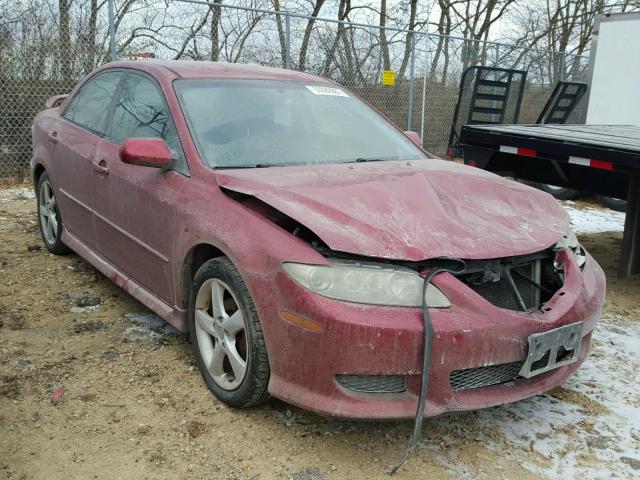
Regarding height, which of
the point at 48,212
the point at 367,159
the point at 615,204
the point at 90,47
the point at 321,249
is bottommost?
the point at 615,204

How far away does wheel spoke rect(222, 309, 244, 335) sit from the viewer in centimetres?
276

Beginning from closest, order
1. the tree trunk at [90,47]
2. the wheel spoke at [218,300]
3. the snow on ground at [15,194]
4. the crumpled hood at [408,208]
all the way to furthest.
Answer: the crumpled hood at [408,208], the wheel spoke at [218,300], the snow on ground at [15,194], the tree trunk at [90,47]

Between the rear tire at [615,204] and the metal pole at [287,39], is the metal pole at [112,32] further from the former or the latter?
the rear tire at [615,204]

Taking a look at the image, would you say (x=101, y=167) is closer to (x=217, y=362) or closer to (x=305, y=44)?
(x=217, y=362)

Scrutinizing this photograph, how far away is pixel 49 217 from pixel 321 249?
10.7 ft

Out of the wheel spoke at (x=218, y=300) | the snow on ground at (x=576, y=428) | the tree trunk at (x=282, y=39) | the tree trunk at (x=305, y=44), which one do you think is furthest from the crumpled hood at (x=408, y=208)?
the tree trunk at (x=305, y=44)

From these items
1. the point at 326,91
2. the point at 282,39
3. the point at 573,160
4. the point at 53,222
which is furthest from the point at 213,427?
the point at 282,39

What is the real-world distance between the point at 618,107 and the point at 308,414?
30.0ft

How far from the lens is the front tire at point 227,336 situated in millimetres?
2672

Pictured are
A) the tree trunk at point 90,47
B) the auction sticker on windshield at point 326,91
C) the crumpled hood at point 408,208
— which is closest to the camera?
the crumpled hood at point 408,208

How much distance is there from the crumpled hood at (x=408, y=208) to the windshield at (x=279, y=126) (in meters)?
0.18

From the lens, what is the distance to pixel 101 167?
3865 millimetres

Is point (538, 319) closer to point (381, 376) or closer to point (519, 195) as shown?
point (381, 376)

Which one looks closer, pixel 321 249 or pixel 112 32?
pixel 321 249
